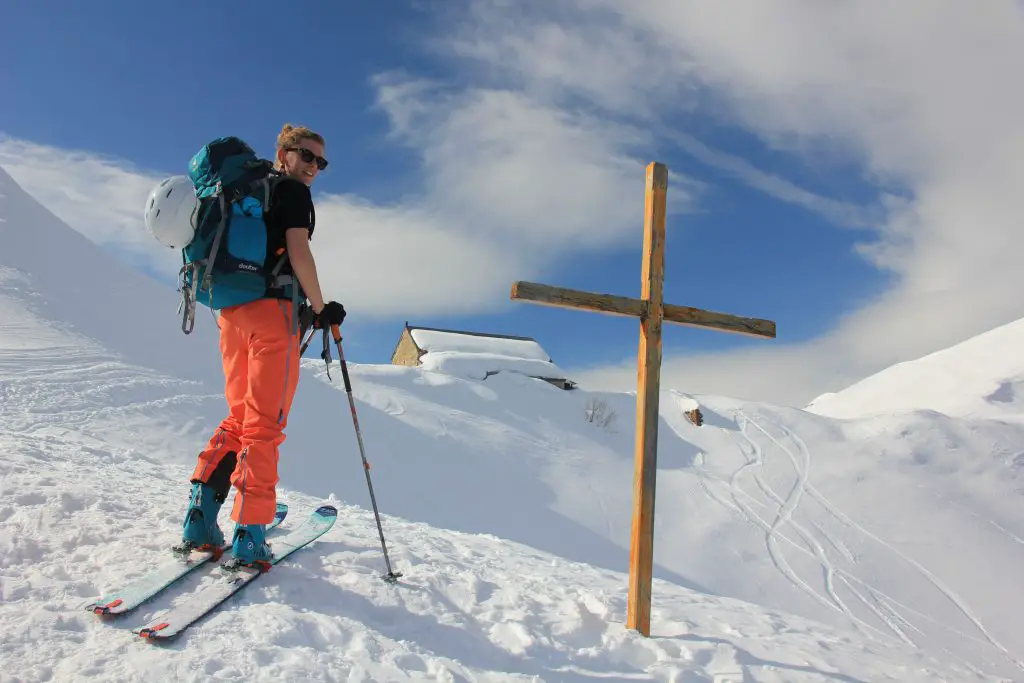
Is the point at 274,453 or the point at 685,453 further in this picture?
the point at 685,453

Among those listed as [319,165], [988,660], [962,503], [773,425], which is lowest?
[988,660]

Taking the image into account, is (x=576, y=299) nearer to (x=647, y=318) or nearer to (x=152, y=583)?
(x=647, y=318)

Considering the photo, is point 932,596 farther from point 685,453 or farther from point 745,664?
point 745,664

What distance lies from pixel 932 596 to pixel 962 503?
5465 millimetres

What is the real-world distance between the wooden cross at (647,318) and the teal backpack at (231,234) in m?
1.63

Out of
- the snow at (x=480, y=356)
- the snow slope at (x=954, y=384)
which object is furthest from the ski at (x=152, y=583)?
the snow slope at (x=954, y=384)

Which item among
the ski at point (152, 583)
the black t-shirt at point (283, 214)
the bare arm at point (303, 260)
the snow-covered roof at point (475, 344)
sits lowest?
the ski at point (152, 583)

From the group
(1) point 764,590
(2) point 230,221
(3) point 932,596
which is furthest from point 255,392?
(3) point 932,596

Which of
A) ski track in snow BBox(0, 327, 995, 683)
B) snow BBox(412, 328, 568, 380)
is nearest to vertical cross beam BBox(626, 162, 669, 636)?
ski track in snow BBox(0, 327, 995, 683)

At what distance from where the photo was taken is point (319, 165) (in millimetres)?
3670

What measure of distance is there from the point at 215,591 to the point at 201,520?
1.77ft

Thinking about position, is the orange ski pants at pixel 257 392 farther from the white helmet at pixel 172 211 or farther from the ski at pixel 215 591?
the white helmet at pixel 172 211

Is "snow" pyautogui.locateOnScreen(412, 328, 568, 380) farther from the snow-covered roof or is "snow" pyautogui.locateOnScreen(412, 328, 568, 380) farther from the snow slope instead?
the snow slope

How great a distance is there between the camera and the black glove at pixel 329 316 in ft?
11.7
